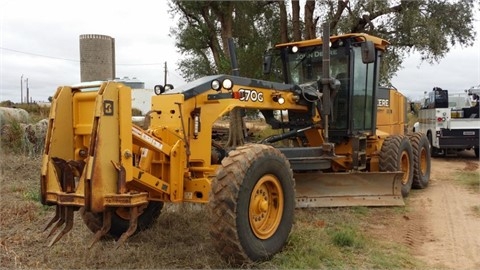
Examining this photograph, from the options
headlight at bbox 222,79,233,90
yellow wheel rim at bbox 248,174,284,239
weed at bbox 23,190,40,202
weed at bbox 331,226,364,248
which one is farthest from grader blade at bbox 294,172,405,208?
weed at bbox 23,190,40,202

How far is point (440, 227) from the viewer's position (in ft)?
22.0

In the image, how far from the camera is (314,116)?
23.9 feet

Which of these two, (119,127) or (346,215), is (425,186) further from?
(119,127)

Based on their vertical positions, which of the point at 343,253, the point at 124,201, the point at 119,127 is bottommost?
the point at 343,253

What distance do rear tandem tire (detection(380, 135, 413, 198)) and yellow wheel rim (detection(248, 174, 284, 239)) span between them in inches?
158

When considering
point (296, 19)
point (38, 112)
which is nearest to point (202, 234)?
point (296, 19)

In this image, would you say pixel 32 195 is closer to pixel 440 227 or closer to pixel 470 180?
pixel 440 227

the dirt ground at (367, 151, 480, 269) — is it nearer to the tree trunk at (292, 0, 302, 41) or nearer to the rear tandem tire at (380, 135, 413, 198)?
the rear tandem tire at (380, 135, 413, 198)

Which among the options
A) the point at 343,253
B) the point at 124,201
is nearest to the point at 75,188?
the point at 124,201

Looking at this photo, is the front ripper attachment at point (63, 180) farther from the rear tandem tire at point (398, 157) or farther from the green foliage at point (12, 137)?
the green foliage at point (12, 137)

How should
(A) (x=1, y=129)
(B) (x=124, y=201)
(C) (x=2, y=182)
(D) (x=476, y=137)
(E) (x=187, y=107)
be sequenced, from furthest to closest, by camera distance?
1. (D) (x=476, y=137)
2. (A) (x=1, y=129)
3. (C) (x=2, y=182)
4. (E) (x=187, y=107)
5. (B) (x=124, y=201)

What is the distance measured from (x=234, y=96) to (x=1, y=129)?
8.99m

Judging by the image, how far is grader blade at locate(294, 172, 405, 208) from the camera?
7383mm

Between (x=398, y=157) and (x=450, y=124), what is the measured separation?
24.2 feet
